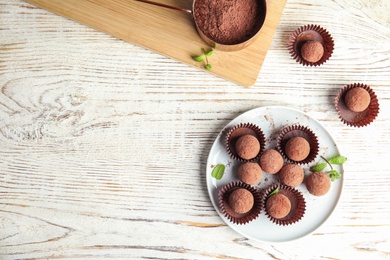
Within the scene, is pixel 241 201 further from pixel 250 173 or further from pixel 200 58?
pixel 200 58

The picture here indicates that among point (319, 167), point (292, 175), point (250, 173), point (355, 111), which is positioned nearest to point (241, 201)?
point (250, 173)

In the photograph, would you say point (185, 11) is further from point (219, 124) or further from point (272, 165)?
point (272, 165)

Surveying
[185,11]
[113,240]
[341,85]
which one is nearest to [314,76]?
[341,85]

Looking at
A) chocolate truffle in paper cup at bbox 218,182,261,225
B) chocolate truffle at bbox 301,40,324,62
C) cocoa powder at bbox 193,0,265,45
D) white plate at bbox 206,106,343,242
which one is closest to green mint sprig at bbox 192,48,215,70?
cocoa powder at bbox 193,0,265,45

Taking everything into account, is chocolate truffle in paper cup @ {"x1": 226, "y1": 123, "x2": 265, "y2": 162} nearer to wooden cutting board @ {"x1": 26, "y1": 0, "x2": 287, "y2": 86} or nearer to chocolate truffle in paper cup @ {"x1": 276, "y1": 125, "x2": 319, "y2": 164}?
chocolate truffle in paper cup @ {"x1": 276, "y1": 125, "x2": 319, "y2": 164}

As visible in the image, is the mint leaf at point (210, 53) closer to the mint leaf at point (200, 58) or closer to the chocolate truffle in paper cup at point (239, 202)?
the mint leaf at point (200, 58)
